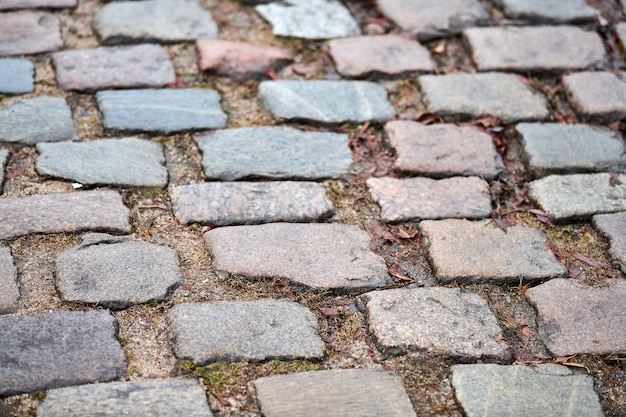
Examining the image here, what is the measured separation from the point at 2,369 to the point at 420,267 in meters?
1.17

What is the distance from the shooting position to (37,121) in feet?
8.60

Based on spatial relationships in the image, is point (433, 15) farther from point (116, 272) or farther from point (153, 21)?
point (116, 272)

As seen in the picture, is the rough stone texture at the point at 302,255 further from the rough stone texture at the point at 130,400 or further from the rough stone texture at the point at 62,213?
the rough stone texture at the point at 130,400

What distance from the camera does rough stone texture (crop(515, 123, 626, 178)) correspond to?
2676mm

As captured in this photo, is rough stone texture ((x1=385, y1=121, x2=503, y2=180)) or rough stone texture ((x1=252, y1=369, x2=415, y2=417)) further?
rough stone texture ((x1=385, y1=121, x2=503, y2=180))

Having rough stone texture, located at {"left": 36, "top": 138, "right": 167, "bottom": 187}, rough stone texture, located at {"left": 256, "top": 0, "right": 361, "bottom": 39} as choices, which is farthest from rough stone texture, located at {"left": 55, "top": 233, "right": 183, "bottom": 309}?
rough stone texture, located at {"left": 256, "top": 0, "right": 361, "bottom": 39}

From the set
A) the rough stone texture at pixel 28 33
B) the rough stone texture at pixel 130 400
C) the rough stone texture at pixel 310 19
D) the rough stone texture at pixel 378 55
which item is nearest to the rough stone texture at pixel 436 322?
the rough stone texture at pixel 130 400

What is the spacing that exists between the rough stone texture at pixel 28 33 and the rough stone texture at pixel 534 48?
1.72 m

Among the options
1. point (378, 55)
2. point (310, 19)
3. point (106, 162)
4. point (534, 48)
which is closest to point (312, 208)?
point (106, 162)

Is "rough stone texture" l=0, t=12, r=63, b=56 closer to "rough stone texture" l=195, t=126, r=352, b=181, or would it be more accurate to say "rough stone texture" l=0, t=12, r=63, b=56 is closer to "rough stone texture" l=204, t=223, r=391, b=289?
"rough stone texture" l=195, t=126, r=352, b=181

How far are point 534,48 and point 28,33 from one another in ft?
6.83

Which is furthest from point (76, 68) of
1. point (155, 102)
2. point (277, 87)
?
point (277, 87)

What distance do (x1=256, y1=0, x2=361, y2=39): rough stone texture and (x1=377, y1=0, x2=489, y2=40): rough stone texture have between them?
20 cm

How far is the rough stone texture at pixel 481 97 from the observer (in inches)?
Answer: 113
